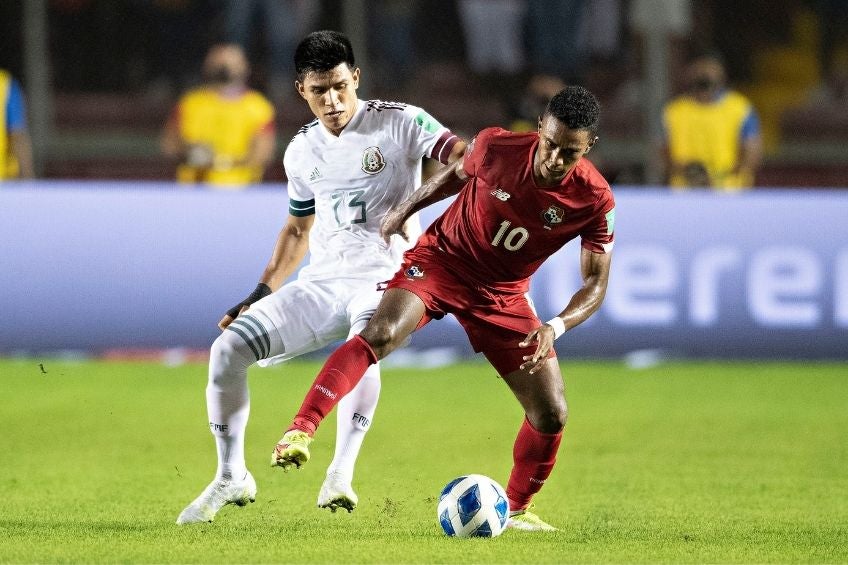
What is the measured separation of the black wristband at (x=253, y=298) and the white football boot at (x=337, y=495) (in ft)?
2.62

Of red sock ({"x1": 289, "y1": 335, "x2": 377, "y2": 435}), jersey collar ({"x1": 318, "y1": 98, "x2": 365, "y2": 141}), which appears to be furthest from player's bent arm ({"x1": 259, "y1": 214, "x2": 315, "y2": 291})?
red sock ({"x1": 289, "y1": 335, "x2": 377, "y2": 435})

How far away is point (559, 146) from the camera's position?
5355 millimetres

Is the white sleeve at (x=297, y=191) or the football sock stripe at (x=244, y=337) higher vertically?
the white sleeve at (x=297, y=191)

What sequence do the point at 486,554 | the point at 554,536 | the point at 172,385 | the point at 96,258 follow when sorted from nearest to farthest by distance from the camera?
the point at 486,554, the point at 554,536, the point at 172,385, the point at 96,258

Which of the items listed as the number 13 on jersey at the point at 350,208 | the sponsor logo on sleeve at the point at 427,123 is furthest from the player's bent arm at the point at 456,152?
the number 13 on jersey at the point at 350,208

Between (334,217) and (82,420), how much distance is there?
3202 millimetres

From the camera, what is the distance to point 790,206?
430 inches

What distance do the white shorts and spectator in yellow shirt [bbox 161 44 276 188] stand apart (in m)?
6.51

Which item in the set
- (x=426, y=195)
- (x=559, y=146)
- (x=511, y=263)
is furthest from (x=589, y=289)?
(x=426, y=195)

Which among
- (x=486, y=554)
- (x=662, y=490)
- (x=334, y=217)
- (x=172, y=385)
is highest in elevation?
(x=334, y=217)

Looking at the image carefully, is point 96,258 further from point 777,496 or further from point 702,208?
point 777,496

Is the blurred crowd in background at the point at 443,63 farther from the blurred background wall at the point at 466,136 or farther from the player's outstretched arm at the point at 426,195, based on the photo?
the player's outstretched arm at the point at 426,195

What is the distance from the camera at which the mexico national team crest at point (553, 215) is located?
5.61 m

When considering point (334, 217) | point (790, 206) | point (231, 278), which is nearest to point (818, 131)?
point (790, 206)
